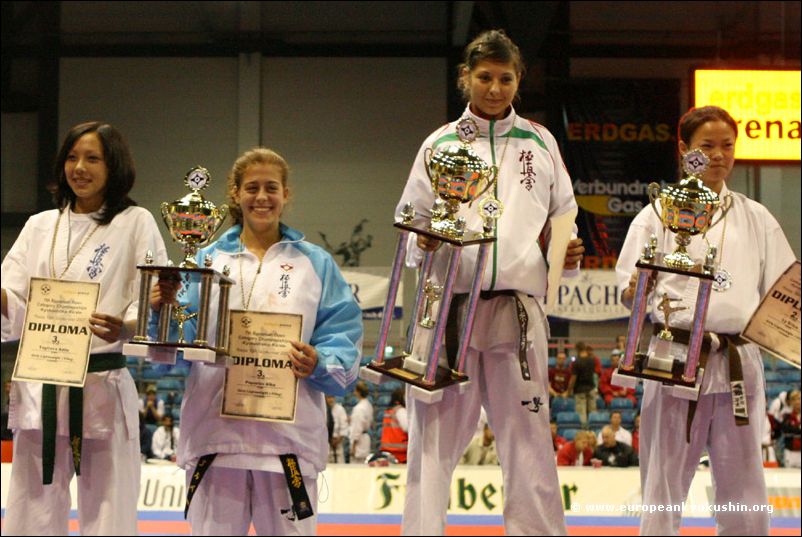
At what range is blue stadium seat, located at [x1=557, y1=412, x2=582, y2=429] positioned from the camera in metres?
11.0

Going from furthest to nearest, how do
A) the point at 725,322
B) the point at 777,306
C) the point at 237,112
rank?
the point at 237,112
the point at 725,322
the point at 777,306

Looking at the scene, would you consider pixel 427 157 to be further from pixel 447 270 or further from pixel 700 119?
pixel 700 119

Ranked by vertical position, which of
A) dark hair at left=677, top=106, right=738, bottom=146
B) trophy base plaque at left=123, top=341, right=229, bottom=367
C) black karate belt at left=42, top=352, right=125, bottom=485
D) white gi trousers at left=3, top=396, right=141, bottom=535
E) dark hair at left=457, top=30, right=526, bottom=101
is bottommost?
white gi trousers at left=3, top=396, right=141, bottom=535

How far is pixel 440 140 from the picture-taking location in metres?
3.43

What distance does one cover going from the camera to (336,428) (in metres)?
11.1

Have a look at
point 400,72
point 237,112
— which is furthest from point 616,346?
point 237,112

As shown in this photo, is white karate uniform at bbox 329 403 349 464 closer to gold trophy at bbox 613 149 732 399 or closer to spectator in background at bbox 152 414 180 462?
spectator in background at bbox 152 414 180 462

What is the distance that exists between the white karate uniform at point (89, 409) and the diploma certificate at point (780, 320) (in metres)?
2.01

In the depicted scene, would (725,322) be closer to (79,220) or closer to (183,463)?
(183,463)

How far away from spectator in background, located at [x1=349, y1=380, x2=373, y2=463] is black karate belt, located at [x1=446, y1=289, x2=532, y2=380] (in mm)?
7325

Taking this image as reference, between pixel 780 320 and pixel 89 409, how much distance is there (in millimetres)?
2279

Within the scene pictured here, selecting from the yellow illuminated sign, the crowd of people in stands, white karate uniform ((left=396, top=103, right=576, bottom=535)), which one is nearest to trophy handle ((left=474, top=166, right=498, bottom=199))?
white karate uniform ((left=396, top=103, right=576, bottom=535))

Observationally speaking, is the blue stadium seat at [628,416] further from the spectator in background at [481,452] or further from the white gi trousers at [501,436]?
the white gi trousers at [501,436]

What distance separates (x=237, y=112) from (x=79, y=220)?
11.6m
